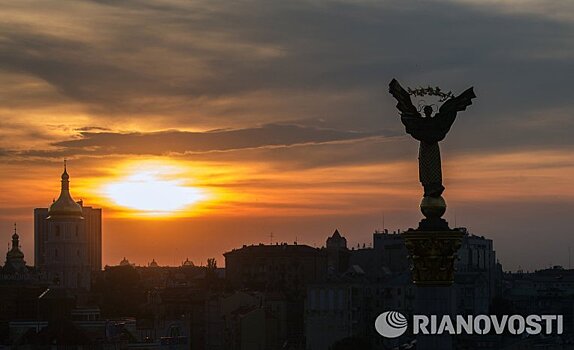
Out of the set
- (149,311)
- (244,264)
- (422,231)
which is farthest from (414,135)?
(244,264)

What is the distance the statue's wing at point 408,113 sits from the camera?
62.7 ft

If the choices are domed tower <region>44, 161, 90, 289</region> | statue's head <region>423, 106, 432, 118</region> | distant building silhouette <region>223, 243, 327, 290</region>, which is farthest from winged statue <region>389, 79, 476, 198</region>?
domed tower <region>44, 161, 90, 289</region>

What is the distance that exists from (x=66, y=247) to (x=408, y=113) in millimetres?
127119

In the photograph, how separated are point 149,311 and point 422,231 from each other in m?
117

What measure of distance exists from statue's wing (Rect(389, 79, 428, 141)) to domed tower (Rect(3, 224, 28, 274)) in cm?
13055

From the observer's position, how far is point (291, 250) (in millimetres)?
144625

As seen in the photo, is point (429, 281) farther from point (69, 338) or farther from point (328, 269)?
point (328, 269)

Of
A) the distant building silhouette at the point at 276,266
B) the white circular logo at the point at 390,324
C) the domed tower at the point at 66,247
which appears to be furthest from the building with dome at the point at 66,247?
the white circular logo at the point at 390,324

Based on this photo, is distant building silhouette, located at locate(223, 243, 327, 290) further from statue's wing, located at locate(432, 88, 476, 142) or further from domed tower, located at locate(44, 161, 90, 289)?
statue's wing, located at locate(432, 88, 476, 142)

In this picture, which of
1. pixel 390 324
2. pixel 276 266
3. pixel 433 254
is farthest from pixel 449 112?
pixel 276 266

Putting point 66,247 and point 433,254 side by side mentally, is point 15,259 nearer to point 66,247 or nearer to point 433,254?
point 66,247

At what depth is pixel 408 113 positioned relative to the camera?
19.1m

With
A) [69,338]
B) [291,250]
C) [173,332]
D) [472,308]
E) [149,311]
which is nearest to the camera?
[69,338]

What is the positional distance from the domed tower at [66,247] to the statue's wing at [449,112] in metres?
126
